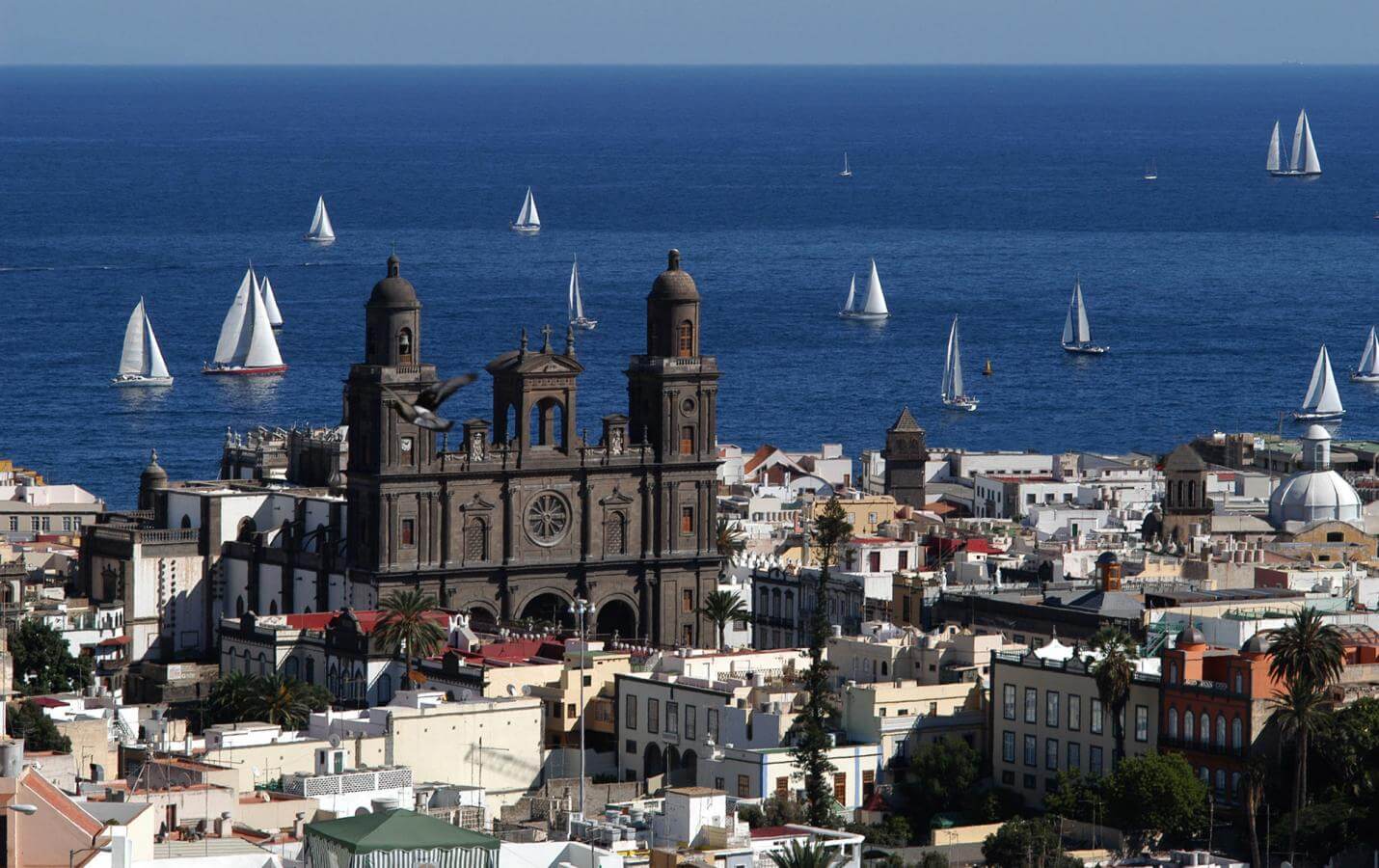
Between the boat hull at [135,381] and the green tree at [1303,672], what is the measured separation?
382ft

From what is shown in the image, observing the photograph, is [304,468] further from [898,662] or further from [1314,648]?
[1314,648]

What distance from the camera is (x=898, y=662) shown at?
82.0 m

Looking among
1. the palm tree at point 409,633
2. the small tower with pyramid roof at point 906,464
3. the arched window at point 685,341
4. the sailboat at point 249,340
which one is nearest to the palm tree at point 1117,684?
the palm tree at point 409,633

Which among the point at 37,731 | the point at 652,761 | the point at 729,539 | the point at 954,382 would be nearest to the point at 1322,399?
the point at 954,382

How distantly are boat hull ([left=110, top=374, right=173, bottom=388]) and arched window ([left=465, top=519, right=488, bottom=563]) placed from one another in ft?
280

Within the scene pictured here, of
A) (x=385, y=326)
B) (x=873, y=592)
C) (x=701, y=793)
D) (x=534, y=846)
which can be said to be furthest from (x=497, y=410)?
(x=534, y=846)

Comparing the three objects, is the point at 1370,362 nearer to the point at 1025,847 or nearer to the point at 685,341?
the point at 685,341

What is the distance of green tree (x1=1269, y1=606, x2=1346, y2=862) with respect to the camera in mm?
69312

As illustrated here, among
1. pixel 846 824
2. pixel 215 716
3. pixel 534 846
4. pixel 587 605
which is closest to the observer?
pixel 534 846

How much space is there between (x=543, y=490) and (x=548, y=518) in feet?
2.42

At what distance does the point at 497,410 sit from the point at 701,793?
4062 cm

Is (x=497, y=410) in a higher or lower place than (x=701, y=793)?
higher

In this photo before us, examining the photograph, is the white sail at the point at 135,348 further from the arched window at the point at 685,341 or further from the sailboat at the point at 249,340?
the arched window at the point at 685,341

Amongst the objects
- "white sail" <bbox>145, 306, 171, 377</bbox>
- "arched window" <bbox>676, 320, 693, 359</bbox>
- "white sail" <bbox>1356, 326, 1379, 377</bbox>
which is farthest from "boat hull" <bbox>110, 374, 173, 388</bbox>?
"arched window" <bbox>676, 320, 693, 359</bbox>
